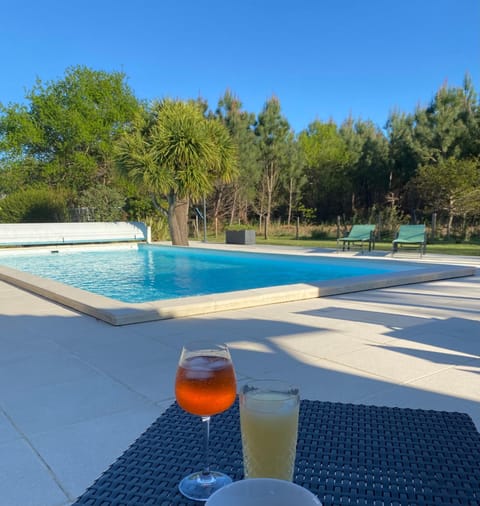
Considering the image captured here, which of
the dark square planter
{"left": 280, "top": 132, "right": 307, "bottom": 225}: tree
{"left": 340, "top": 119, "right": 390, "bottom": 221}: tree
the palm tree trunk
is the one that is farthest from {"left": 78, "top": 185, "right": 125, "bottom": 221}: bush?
{"left": 340, "top": 119, "right": 390, "bottom": 221}: tree

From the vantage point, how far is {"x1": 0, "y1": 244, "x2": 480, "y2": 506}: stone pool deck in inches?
72.6

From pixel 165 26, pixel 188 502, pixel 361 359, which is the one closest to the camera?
pixel 188 502

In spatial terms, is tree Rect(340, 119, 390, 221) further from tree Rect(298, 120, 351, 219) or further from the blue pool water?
the blue pool water

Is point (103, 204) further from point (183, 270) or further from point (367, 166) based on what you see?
point (367, 166)

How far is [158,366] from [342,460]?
212 cm

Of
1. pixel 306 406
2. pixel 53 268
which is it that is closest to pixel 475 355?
pixel 306 406

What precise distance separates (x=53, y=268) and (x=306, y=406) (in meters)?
9.91

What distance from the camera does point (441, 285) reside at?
20.2ft

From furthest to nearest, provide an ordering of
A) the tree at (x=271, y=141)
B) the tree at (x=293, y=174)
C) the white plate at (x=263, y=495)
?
1. the tree at (x=293, y=174)
2. the tree at (x=271, y=141)
3. the white plate at (x=263, y=495)

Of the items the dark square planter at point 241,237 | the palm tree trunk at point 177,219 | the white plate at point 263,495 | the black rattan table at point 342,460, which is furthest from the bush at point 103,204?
the white plate at point 263,495

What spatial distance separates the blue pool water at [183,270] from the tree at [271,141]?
32.3 ft

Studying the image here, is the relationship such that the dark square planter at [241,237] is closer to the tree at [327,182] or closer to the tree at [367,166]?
the tree at [367,166]

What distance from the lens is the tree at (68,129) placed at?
21.8 metres

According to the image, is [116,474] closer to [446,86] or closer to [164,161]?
[164,161]
